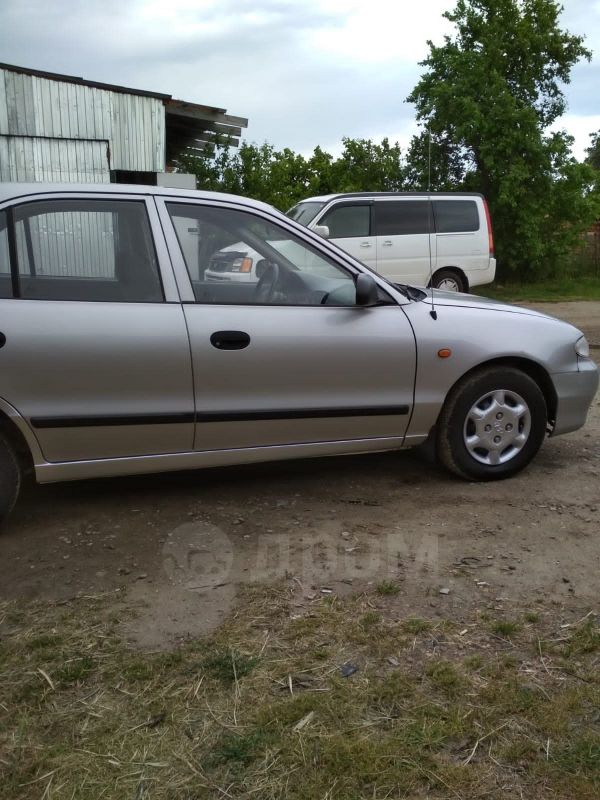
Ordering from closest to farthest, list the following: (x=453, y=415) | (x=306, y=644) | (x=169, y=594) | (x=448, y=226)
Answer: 1. (x=306, y=644)
2. (x=169, y=594)
3. (x=453, y=415)
4. (x=448, y=226)

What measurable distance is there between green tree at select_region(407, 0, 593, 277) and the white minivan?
508cm

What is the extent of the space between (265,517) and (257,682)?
1.57m

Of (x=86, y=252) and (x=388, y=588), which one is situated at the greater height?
(x=86, y=252)

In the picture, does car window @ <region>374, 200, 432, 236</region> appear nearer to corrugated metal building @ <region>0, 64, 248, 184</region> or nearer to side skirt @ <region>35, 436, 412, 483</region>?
corrugated metal building @ <region>0, 64, 248, 184</region>

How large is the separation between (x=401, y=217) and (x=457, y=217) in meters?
1.15

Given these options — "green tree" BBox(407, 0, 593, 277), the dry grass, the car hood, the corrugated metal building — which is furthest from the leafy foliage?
the dry grass

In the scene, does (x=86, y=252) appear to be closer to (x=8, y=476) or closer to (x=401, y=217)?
(x=8, y=476)

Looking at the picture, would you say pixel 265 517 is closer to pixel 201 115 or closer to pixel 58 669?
pixel 58 669

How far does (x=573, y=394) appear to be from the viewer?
499 cm

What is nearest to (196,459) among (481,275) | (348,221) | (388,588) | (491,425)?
(388,588)

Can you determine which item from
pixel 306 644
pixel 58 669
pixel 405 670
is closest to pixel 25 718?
pixel 58 669

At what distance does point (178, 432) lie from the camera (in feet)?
13.9

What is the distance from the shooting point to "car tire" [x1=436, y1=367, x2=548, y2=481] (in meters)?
4.73

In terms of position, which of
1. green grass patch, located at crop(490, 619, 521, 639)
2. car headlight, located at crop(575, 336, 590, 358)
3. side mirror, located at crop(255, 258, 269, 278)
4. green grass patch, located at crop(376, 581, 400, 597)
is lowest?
green grass patch, located at crop(490, 619, 521, 639)
